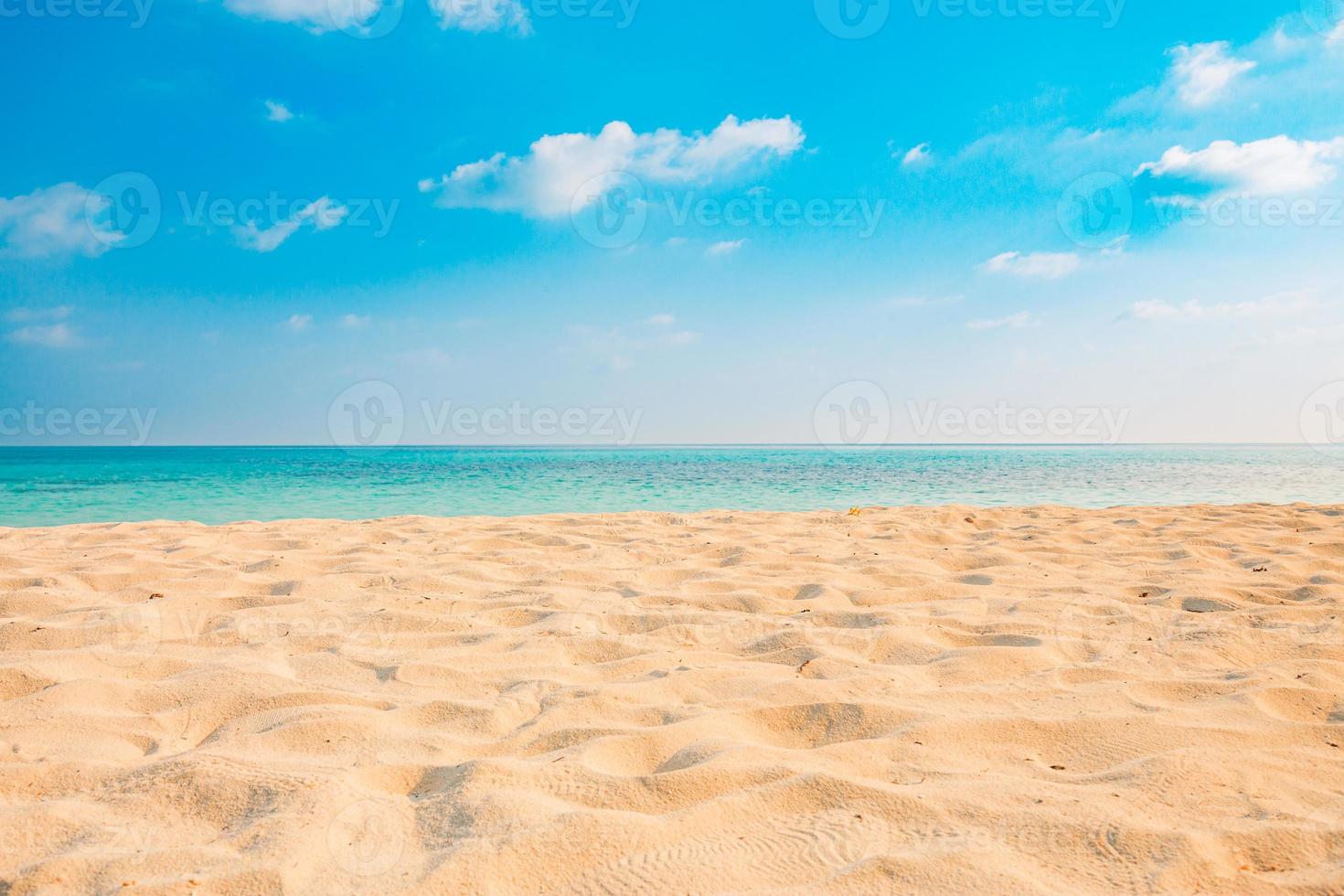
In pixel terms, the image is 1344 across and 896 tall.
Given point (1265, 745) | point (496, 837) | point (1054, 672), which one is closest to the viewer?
point (496, 837)

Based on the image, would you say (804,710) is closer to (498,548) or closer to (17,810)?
(17,810)

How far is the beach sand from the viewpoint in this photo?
141cm

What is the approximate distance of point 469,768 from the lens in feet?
5.84

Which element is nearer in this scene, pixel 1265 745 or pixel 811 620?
pixel 1265 745

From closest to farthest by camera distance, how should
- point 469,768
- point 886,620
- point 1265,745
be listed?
1. point 469,768
2. point 1265,745
3. point 886,620

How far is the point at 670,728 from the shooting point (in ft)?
6.61

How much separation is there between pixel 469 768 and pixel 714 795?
603 mm

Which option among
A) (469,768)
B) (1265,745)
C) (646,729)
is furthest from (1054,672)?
(469,768)
